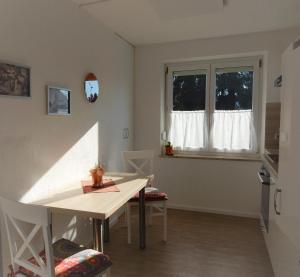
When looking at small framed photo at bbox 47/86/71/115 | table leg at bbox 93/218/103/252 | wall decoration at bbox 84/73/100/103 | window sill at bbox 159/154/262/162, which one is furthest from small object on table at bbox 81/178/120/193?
window sill at bbox 159/154/262/162

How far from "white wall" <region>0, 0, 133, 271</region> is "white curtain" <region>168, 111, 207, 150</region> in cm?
106

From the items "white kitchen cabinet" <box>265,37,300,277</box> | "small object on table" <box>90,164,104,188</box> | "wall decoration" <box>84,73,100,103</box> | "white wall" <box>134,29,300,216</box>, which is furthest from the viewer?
"white wall" <box>134,29,300,216</box>

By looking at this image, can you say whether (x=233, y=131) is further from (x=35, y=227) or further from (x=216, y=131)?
(x=35, y=227)

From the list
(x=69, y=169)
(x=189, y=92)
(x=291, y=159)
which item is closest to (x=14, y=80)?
(x=69, y=169)

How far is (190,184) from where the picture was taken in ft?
11.7

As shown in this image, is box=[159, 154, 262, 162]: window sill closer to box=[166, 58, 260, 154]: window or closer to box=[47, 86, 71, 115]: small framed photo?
box=[166, 58, 260, 154]: window

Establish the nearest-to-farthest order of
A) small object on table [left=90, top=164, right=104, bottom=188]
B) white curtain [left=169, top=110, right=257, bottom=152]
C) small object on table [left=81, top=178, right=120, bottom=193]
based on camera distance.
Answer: small object on table [left=81, top=178, right=120, bottom=193] < small object on table [left=90, top=164, right=104, bottom=188] < white curtain [left=169, top=110, right=257, bottom=152]

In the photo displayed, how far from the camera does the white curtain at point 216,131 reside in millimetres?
3420

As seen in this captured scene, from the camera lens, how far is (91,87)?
2.56m

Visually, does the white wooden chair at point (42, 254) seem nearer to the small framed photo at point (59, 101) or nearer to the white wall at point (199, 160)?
the small framed photo at point (59, 101)

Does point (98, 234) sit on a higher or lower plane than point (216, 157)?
lower

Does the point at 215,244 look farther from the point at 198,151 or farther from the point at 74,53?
the point at 74,53

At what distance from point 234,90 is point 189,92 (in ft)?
2.05

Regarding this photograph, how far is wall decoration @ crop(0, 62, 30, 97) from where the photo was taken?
63.4 inches
